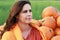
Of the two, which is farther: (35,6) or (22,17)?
(35,6)

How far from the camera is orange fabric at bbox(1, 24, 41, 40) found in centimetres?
187

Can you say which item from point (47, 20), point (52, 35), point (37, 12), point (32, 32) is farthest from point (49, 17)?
point (37, 12)

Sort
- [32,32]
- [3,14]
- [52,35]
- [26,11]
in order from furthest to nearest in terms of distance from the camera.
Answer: [3,14] → [52,35] → [32,32] → [26,11]

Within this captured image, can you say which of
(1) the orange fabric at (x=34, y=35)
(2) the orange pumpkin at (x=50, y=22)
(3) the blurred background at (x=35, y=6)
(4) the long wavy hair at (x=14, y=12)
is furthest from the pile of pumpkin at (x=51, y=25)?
(3) the blurred background at (x=35, y=6)

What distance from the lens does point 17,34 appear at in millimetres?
1903

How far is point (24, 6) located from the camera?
6.15ft

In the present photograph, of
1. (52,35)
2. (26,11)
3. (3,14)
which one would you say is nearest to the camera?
(26,11)

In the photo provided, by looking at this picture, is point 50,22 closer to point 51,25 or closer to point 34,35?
point 51,25

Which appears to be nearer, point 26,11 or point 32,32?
point 26,11

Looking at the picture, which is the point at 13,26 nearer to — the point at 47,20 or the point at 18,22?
the point at 18,22

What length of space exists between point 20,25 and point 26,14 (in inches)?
5.8

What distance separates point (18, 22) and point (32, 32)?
6.4 inches

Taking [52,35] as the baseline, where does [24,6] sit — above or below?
above

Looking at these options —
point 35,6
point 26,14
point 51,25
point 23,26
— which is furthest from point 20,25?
point 35,6
